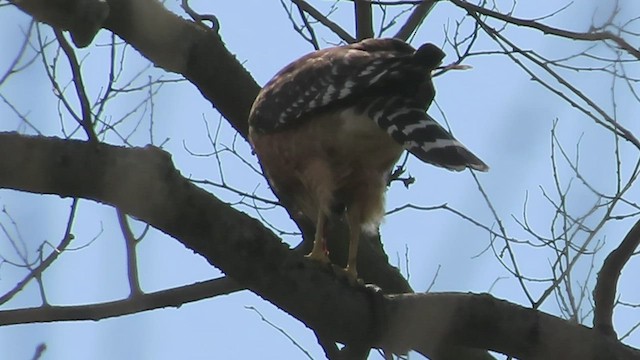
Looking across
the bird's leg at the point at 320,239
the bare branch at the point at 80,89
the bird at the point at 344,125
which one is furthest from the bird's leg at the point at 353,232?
the bare branch at the point at 80,89

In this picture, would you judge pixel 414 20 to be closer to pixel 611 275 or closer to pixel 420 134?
pixel 420 134

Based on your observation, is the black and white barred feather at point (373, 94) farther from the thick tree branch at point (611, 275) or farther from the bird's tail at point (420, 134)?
the thick tree branch at point (611, 275)

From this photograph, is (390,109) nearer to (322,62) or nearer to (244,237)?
(322,62)

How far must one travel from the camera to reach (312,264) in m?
2.79

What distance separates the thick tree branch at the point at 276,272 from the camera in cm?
236

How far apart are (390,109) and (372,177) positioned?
50 cm

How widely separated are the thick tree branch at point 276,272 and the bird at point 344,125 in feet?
2.20

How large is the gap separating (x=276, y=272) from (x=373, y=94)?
119 centimetres

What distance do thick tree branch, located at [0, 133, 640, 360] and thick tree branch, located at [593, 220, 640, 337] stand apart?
16cm

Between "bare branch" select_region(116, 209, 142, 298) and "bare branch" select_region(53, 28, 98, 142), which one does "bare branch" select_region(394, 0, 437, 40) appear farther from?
"bare branch" select_region(53, 28, 98, 142)

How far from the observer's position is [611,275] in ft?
9.77


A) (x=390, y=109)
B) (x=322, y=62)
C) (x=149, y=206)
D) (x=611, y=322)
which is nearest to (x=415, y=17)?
(x=322, y=62)

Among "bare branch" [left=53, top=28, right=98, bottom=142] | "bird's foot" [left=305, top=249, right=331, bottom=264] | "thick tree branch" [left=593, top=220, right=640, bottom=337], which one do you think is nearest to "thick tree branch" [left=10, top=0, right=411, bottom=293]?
"bird's foot" [left=305, top=249, right=331, bottom=264]

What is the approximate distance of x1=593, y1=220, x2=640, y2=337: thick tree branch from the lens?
2.97 m
